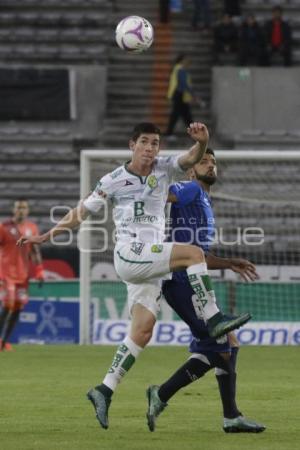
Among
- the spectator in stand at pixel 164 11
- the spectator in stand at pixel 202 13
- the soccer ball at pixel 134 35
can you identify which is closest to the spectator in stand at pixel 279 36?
the spectator in stand at pixel 202 13

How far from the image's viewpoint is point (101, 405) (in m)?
8.84

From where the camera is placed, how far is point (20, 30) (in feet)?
95.6

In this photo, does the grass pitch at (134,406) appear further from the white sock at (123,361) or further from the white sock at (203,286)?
the white sock at (203,286)

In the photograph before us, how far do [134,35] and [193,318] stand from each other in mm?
2504

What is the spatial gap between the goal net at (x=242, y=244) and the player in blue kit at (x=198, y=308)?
29.9ft

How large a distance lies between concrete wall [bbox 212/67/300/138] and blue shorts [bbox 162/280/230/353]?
58.5ft

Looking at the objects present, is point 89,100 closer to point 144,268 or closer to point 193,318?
point 193,318

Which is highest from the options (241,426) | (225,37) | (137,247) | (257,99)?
(137,247)

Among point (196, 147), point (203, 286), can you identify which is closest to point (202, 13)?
point (196, 147)

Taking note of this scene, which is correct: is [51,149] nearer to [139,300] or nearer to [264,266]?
[264,266]

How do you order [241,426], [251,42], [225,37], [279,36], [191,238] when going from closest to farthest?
[241,426] < [191,238] < [251,42] < [279,36] < [225,37]

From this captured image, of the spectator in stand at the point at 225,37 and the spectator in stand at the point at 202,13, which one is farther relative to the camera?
the spectator in stand at the point at 202,13

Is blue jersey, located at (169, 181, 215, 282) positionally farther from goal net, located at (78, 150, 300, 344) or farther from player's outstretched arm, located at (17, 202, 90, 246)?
goal net, located at (78, 150, 300, 344)

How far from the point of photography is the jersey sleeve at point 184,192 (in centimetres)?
946
